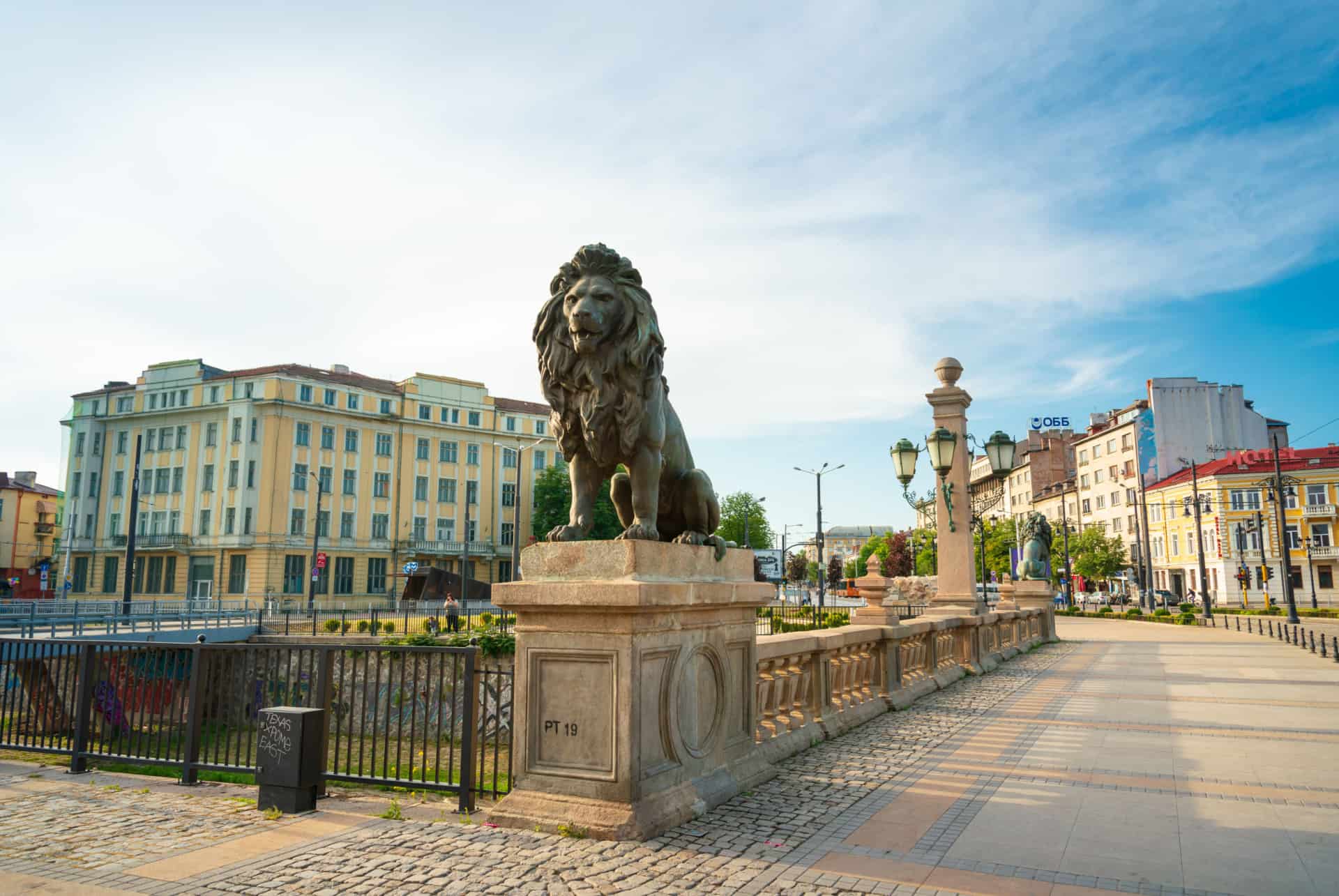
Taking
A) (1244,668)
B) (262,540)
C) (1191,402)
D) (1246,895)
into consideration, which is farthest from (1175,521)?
(1246,895)

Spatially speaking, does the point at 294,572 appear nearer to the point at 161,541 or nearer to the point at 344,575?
the point at 344,575

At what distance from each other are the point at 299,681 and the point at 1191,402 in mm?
74299

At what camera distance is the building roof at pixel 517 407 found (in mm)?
63031

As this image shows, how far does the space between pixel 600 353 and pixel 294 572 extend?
51.8m

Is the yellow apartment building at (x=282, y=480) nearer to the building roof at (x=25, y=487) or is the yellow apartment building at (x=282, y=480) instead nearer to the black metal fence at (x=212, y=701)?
the building roof at (x=25, y=487)

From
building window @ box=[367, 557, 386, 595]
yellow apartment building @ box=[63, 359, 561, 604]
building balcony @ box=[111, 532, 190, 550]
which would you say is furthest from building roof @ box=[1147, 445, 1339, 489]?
building balcony @ box=[111, 532, 190, 550]

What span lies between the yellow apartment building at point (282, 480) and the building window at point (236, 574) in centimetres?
11

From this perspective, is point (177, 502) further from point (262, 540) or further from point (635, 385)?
point (635, 385)

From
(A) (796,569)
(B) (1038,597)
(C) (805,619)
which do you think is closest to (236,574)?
(C) (805,619)

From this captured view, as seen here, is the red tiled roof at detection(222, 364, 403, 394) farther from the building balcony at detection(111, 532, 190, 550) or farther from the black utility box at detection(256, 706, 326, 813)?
the black utility box at detection(256, 706, 326, 813)

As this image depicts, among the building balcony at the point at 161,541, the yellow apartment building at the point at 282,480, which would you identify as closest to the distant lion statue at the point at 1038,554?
the yellow apartment building at the point at 282,480

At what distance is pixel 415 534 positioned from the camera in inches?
2249

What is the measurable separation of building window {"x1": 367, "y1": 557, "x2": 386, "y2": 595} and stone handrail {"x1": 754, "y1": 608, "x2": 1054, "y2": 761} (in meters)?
46.9

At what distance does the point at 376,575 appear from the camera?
55.2 meters
